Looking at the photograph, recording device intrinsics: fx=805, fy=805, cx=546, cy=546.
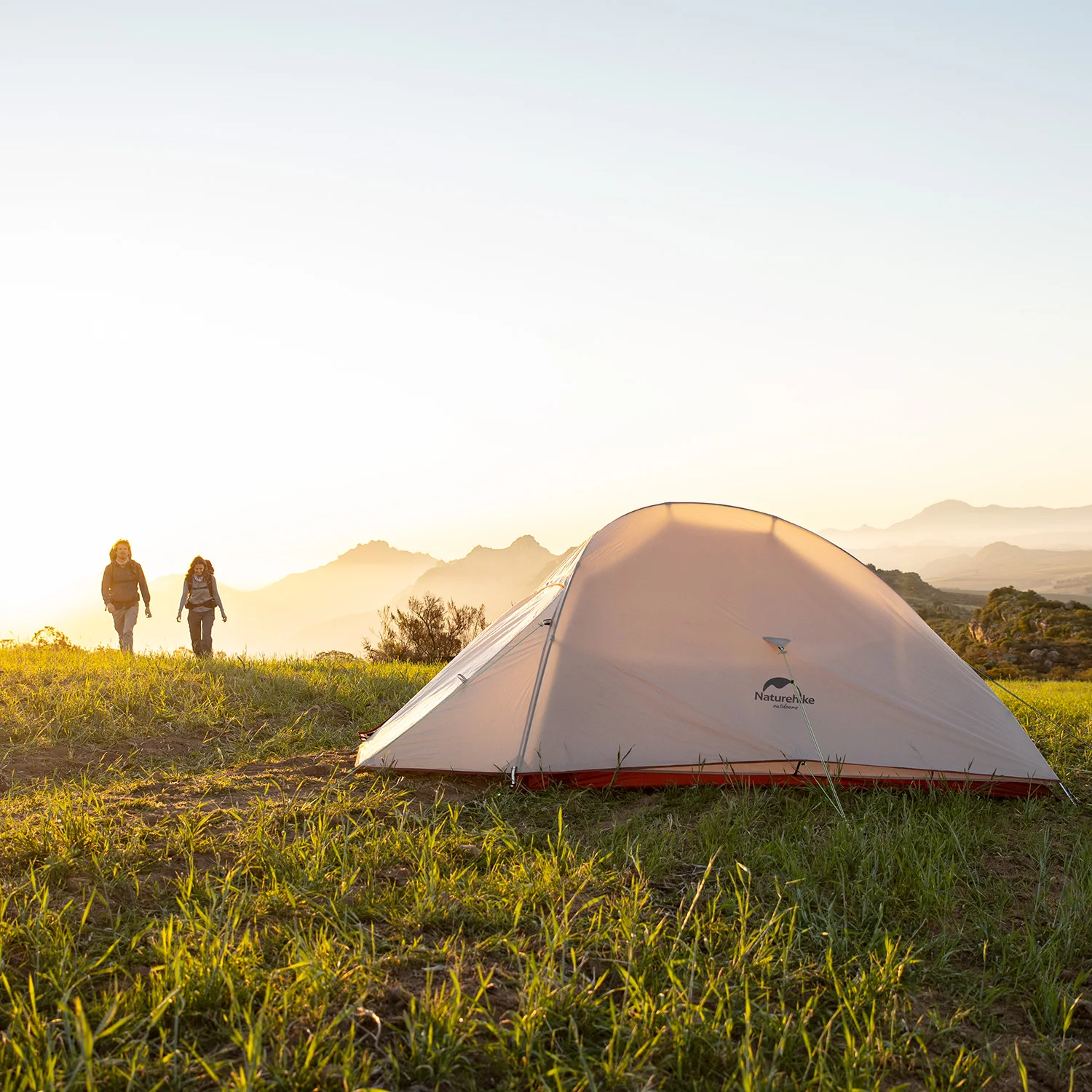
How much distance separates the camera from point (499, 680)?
559 cm

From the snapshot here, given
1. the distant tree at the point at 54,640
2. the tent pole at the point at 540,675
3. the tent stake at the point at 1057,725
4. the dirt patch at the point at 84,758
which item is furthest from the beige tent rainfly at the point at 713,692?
the distant tree at the point at 54,640

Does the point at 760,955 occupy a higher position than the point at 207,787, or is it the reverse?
the point at 207,787

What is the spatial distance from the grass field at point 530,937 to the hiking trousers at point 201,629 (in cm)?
898

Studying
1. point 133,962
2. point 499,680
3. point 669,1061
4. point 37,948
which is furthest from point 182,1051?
point 499,680

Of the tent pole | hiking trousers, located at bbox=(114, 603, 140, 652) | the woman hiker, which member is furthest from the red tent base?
hiking trousers, located at bbox=(114, 603, 140, 652)

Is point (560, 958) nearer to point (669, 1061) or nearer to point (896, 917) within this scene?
point (669, 1061)

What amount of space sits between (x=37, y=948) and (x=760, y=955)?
275cm

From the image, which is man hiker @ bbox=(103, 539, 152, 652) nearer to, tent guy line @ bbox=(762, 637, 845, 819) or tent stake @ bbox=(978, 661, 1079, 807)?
tent guy line @ bbox=(762, 637, 845, 819)

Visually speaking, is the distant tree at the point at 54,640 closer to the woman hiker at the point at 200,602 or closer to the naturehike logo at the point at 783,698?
the woman hiker at the point at 200,602

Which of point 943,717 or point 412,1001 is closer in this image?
point 412,1001

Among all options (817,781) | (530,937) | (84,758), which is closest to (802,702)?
(817,781)

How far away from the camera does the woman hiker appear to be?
14250 millimetres

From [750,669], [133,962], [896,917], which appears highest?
[750,669]

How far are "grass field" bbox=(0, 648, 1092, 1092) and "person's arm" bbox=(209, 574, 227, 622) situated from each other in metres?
9.10
